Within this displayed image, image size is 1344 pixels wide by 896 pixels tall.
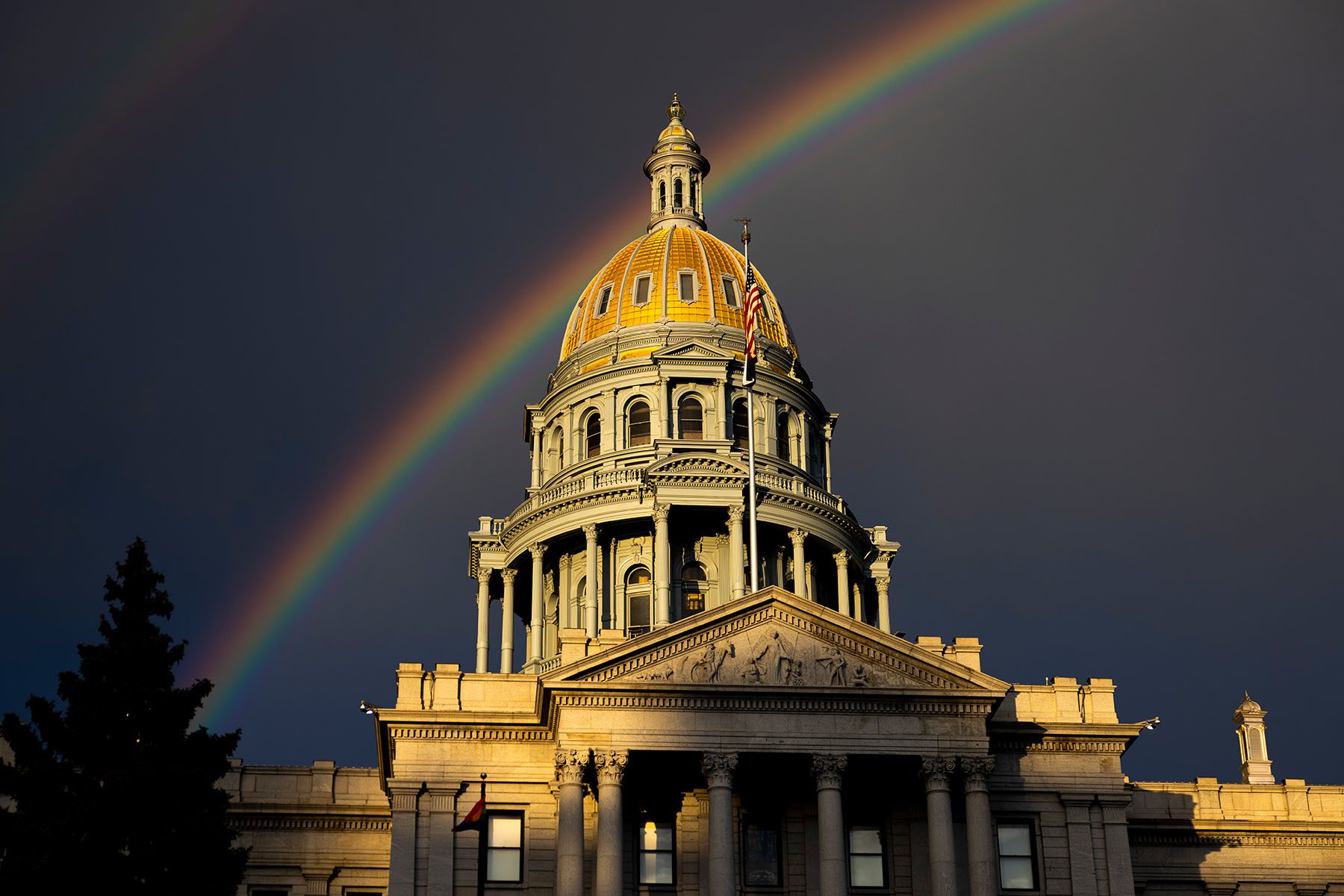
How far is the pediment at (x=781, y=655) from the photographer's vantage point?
5362 cm

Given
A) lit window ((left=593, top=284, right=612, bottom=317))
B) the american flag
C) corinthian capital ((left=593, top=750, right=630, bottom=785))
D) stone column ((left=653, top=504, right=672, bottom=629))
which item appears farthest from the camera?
lit window ((left=593, top=284, right=612, bottom=317))

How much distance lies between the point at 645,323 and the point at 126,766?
1646 inches

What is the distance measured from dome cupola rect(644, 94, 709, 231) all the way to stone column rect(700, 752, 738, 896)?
43.2 m

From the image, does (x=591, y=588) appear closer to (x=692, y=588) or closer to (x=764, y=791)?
(x=692, y=588)

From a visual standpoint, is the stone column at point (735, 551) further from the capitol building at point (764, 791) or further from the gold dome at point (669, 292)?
the capitol building at point (764, 791)

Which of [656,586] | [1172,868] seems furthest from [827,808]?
[656,586]

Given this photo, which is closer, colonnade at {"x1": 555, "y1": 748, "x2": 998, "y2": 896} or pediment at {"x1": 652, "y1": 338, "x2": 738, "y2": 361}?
colonnade at {"x1": 555, "y1": 748, "x2": 998, "y2": 896}

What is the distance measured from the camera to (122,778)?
1785 inches

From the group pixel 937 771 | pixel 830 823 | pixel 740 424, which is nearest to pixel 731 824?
pixel 830 823

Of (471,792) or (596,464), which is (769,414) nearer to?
(596,464)

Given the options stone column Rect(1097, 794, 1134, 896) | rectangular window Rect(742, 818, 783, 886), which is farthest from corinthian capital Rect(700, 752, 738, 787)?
stone column Rect(1097, 794, 1134, 896)

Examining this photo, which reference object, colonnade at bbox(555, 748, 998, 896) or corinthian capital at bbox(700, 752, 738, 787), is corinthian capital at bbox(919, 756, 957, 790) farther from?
corinthian capital at bbox(700, 752, 738, 787)

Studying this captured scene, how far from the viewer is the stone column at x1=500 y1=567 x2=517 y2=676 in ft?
253

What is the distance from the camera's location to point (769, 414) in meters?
82.1
